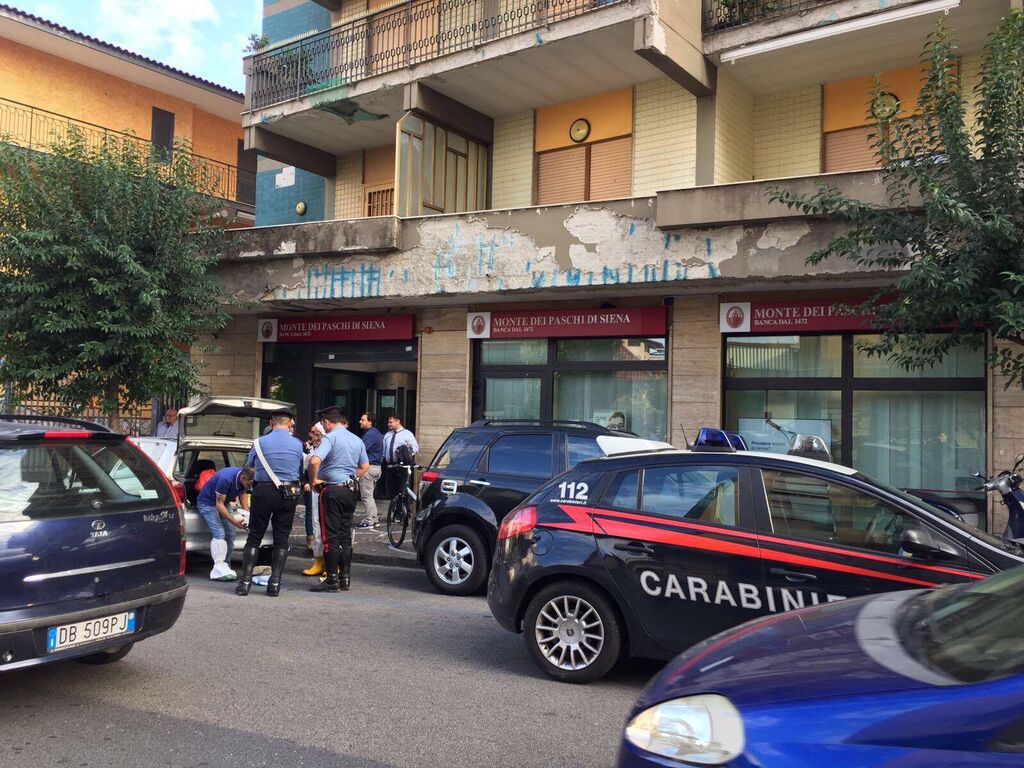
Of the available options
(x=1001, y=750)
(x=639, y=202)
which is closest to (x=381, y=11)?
(x=639, y=202)

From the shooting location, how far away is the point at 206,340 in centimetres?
1755

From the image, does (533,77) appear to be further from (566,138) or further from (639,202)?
(639,202)

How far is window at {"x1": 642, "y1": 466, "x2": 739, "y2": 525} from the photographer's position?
511cm

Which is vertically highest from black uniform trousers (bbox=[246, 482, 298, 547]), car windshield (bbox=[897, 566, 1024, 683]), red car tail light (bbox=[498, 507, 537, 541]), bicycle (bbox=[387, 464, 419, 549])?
car windshield (bbox=[897, 566, 1024, 683])

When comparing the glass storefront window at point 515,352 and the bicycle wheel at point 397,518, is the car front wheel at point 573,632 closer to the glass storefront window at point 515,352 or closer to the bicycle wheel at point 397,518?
the bicycle wheel at point 397,518

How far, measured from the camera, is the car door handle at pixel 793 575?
4.80 meters

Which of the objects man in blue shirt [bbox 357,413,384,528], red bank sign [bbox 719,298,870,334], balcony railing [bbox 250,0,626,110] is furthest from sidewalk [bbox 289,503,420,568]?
balcony railing [bbox 250,0,626,110]

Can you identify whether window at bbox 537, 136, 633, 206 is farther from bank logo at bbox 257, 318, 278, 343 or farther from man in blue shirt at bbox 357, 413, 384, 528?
bank logo at bbox 257, 318, 278, 343

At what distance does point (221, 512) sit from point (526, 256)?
5978 millimetres

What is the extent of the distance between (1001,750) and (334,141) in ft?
54.6

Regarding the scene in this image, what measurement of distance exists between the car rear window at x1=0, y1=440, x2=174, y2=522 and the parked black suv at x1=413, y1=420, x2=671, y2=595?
361 centimetres

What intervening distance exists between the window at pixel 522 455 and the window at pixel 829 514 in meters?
3.33

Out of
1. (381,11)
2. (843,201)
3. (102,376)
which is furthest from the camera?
(381,11)

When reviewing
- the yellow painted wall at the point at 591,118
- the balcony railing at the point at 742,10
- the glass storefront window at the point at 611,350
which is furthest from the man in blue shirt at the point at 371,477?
the balcony railing at the point at 742,10
